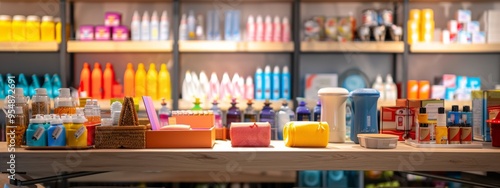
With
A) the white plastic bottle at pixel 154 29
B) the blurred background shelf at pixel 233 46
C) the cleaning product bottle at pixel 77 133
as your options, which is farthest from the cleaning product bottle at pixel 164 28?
the cleaning product bottle at pixel 77 133

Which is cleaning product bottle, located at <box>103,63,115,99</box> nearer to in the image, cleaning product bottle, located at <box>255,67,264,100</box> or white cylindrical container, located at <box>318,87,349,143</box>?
cleaning product bottle, located at <box>255,67,264,100</box>

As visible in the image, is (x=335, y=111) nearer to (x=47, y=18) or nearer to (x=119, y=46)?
(x=119, y=46)

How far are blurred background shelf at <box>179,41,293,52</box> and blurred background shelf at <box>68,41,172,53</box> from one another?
0.55 ft

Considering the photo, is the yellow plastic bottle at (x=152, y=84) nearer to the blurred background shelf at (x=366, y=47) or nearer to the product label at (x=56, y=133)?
the blurred background shelf at (x=366, y=47)

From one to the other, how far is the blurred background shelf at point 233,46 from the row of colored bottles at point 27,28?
3.65 feet

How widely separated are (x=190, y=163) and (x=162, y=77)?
264cm

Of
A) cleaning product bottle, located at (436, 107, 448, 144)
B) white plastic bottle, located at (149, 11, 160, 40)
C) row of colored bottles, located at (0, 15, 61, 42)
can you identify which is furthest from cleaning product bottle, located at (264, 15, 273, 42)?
cleaning product bottle, located at (436, 107, 448, 144)

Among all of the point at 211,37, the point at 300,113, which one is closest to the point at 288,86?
the point at 211,37

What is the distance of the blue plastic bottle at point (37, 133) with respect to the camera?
217cm

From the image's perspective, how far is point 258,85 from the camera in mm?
4730

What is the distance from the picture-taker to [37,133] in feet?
7.13

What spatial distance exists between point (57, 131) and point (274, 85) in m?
2.73

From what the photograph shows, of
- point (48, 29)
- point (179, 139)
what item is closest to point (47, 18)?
point (48, 29)

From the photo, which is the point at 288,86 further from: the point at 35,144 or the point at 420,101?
the point at 35,144
